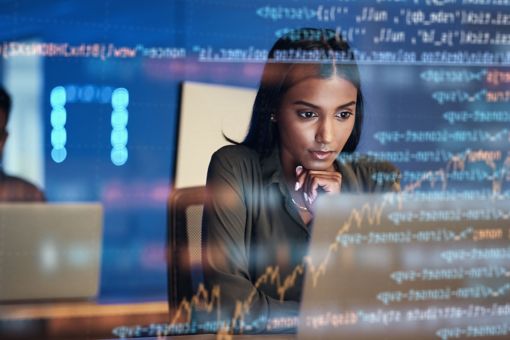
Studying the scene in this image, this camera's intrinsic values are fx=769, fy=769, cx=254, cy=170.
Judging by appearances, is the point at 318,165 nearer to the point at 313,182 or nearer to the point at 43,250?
the point at 313,182

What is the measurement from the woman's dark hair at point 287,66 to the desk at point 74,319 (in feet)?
1.33

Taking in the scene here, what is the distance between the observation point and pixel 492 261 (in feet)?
5.82

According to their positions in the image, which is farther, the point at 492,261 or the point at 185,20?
the point at 492,261

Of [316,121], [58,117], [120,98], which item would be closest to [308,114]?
[316,121]

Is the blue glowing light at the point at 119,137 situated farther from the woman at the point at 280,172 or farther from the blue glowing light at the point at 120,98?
the woman at the point at 280,172

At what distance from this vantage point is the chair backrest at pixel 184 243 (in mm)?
1561

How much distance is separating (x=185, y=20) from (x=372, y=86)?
0.43m

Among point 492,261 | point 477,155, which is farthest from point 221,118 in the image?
point 492,261

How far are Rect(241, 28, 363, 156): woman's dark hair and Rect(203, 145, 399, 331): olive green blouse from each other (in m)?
0.04

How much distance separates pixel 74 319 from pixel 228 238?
349 mm

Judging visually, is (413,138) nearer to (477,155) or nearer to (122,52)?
(477,155)

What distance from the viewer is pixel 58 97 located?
1.47 metres

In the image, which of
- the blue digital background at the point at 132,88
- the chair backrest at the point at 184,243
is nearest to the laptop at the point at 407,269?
the chair backrest at the point at 184,243

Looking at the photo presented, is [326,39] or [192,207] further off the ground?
[326,39]
